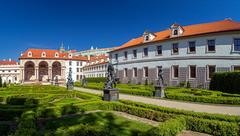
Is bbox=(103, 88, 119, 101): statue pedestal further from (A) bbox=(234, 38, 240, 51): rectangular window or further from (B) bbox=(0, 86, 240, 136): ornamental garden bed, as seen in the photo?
(A) bbox=(234, 38, 240, 51): rectangular window

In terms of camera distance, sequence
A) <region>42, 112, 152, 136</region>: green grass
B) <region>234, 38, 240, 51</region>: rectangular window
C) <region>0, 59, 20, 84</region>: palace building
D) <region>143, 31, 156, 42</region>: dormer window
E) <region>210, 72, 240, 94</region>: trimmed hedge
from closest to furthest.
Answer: <region>42, 112, 152, 136</region>: green grass
<region>210, 72, 240, 94</region>: trimmed hedge
<region>234, 38, 240, 51</region>: rectangular window
<region>143, 31, 156, 42</region>: dormer window
<region>0, 59, 20, 84</region>: palace building

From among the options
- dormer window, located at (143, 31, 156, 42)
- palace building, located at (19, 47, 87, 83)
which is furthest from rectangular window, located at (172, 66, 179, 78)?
palace building, located at (19, 47, 87, 83)

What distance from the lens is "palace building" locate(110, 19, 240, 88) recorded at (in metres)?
23.4

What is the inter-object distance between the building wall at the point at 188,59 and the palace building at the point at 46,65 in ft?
110

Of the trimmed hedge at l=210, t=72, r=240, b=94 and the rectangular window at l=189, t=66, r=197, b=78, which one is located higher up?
the rectangular window at l=189, t=66, r=197, b=78

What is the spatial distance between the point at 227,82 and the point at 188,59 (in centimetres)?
800

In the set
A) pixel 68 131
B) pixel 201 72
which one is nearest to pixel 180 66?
pixel 201 72

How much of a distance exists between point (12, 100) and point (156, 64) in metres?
21.0

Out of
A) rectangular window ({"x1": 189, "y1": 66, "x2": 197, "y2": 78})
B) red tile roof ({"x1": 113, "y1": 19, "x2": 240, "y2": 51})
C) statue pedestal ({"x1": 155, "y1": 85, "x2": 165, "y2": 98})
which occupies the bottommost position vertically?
statue pedestal ({"x1": 155, "y1": 85, "x2": 165, "y2": 98})

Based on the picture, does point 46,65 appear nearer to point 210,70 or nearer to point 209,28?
point 209,28

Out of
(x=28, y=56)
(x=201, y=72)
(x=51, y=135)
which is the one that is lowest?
(x=51, y=135)

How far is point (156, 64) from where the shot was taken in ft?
99.6

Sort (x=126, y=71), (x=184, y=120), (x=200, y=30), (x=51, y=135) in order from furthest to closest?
(x=126, y=71)
(x=200, y=30)
(x=184, y=120)
(x=51, y=135)

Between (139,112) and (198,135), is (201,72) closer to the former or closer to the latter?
(139,112)
